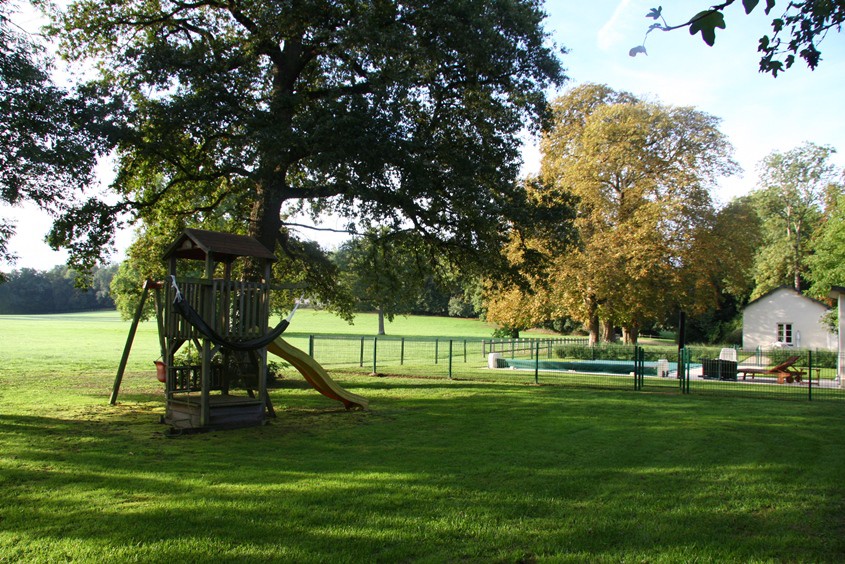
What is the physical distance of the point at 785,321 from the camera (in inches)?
1724

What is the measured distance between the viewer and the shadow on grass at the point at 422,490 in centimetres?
491

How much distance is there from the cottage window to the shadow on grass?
120 feet

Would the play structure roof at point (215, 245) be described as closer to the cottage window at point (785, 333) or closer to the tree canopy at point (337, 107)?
the tree canopy at point (337, 107)

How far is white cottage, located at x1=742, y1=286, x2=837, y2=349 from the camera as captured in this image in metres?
43.2

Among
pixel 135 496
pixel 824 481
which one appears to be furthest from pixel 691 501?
pixel 135 496

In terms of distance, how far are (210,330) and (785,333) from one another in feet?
147

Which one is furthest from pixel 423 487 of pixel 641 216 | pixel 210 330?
pixel 641 216

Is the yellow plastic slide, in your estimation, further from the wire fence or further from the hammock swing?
the wire fence

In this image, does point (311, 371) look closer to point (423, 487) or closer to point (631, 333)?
point (423, 487)

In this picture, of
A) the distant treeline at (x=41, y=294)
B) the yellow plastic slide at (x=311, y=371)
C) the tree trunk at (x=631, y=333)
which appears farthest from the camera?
the distant treeline at (x=41, y=294)

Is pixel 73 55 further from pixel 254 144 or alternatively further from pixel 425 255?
pixel 425 255

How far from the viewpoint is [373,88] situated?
13.9 meters

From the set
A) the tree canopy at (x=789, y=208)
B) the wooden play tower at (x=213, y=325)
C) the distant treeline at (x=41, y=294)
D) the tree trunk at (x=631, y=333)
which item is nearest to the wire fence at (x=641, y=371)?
the tree trunk at (x=631, y=333)

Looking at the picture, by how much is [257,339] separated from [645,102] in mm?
29924
